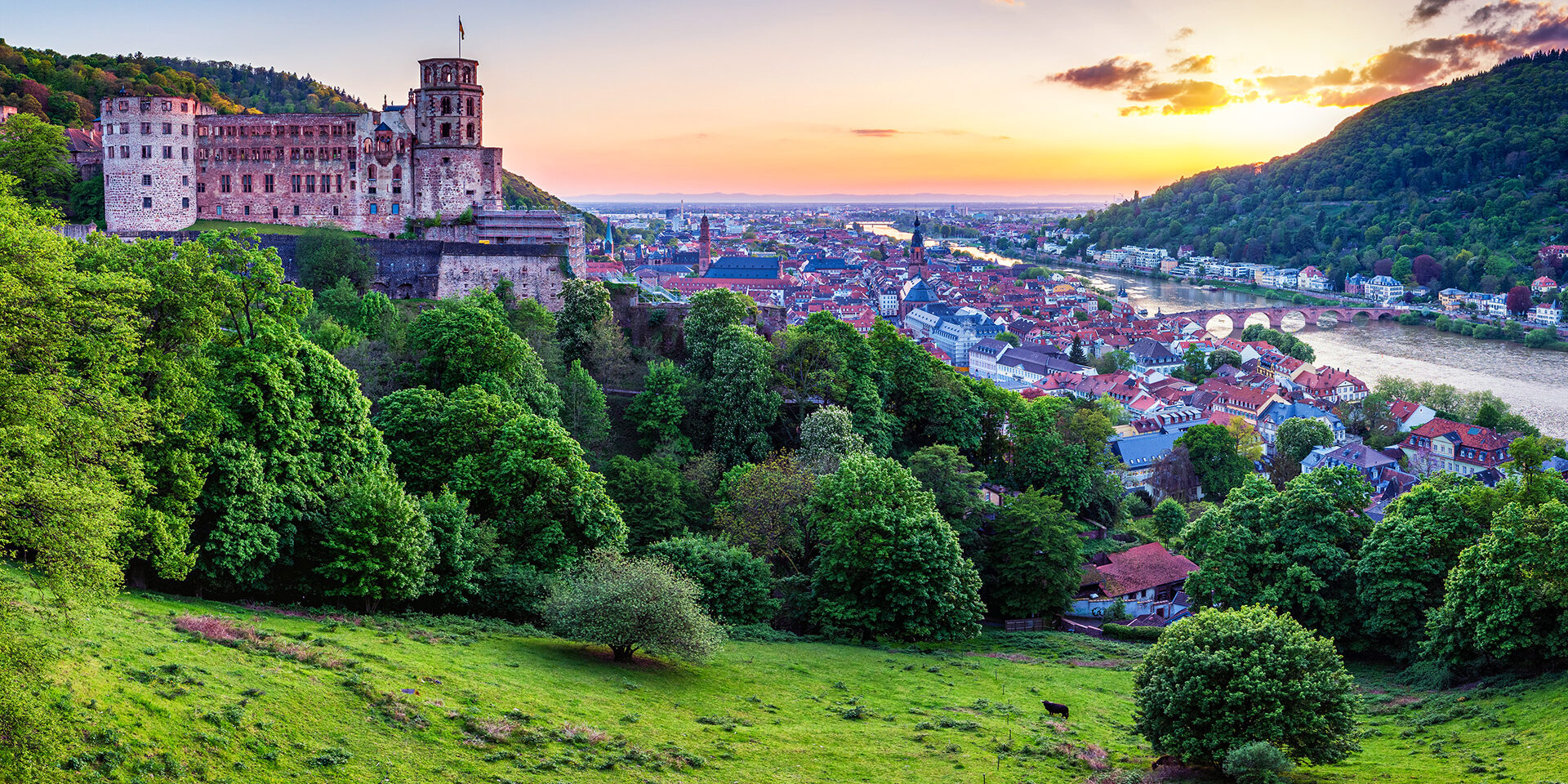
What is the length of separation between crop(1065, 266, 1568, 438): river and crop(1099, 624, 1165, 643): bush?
166 ft

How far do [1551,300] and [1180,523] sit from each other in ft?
315

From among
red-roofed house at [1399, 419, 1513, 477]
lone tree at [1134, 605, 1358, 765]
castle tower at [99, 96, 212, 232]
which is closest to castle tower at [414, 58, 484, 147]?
castle tower at [99, 96, 212, 232]

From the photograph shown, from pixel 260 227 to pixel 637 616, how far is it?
3159cm

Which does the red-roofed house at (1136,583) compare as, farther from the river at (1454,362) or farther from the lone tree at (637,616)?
the river at (1454,362)

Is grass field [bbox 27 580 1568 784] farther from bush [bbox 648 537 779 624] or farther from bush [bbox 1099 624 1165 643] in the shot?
bush [bbox 1099 624 1165 643]

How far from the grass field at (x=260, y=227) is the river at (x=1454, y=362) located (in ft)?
234

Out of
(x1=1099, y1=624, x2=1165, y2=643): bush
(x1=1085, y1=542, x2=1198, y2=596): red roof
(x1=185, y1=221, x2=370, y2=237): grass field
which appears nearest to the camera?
(x1=1099, y1=624, x2=1165, y2=643): bush

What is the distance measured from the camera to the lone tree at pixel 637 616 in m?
25.8

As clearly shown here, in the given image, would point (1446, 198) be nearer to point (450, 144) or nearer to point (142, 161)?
point (450, 144)

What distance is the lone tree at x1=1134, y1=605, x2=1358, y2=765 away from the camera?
868 inches

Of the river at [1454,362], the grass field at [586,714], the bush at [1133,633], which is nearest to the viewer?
the grass field at [586,714]

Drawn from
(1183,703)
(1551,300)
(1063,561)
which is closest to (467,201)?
(1063,561)

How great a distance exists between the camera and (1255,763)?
21.2m

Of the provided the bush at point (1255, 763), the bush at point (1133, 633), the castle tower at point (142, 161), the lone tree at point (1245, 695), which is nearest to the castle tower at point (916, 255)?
the castle tower at point (142, 161)
